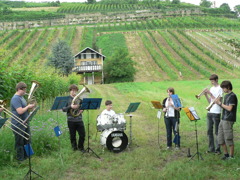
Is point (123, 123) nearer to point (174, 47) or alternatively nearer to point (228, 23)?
point (174, 47)

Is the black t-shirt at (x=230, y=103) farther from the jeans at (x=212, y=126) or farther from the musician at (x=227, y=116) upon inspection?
the jeans at (x=212, y=126)

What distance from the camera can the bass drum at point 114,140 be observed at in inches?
395

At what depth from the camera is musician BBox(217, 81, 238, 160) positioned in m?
8.38

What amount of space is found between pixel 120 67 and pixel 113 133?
4706cm

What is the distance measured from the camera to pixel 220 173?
7793 mm

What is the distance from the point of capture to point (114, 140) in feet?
33.6

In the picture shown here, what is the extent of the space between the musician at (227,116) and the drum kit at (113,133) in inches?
127

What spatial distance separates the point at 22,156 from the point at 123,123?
3.49 metres

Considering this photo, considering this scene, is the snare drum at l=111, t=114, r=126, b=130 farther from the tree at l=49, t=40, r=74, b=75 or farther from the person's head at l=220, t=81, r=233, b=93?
the tree at l=49, t=40, r=74, b=75

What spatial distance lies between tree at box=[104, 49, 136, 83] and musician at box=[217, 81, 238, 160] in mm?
47022

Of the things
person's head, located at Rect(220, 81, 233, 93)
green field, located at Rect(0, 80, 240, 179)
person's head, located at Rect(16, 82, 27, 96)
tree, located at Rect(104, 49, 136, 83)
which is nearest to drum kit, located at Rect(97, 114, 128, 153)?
green field, located at Rect(0, 80, 240, 179)

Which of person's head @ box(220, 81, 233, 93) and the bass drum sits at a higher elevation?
person's head @ box(220, 81, 233, 93)

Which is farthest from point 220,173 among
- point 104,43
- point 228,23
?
point 228,23

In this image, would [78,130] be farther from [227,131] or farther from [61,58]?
[61,58]
